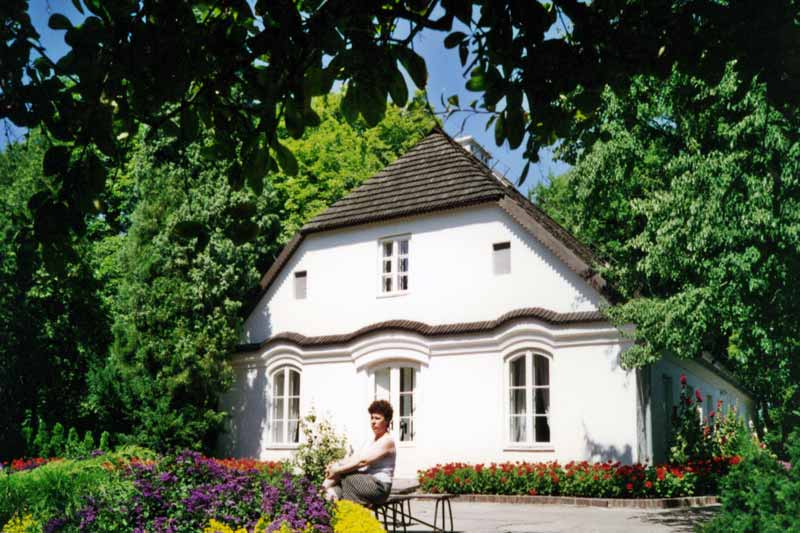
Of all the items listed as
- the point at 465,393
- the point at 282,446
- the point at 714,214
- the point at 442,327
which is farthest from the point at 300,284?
the point at 714,214

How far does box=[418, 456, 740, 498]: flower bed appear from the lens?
16.6 meters

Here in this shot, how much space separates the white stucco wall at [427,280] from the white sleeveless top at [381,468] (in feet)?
32.2

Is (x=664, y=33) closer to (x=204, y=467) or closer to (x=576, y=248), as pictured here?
(x=204, y=467)

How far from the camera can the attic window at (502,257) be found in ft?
66.0

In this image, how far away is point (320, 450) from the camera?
1952 cm

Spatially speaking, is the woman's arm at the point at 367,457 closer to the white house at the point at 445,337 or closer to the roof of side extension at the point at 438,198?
the white house at the point at 445,337

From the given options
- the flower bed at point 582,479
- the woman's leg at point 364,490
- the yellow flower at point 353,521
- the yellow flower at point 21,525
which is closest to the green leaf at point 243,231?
the yellow flower at point 353,521

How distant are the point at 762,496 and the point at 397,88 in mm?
4389

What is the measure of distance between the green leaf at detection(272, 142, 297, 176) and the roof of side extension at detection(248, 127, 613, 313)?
1402cm

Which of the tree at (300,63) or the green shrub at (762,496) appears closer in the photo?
the tree at (300,63)

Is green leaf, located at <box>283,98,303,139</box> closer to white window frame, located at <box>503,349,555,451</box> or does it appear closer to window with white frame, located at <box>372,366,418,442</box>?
white window frame, located at <box>503,349,555,451</box>

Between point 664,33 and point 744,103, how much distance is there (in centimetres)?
774

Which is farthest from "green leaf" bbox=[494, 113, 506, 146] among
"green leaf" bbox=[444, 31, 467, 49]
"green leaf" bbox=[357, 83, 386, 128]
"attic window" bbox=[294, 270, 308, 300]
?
"attic window" bbox=[294, 270, 308, 300]

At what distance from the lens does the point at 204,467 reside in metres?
8.09
